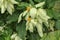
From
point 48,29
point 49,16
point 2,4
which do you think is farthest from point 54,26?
point 2,4

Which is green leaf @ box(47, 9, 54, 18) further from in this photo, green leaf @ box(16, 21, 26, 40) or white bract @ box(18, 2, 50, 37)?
green leaf @ box(16, 21, 26, 40)

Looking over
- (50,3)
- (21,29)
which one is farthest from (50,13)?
(21,29)

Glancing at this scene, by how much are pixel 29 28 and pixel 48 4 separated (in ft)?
0.96

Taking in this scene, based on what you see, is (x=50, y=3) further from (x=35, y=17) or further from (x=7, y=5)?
(x=7, y=5)

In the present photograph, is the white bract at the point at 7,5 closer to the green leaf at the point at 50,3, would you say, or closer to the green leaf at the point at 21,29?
the green leaf at the point at 21,29

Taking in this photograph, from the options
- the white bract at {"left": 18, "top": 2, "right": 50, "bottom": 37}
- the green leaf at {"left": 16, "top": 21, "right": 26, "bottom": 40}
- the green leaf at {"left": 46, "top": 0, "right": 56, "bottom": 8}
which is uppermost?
the green leaf at {"left": 46, "top": 0, "right": 56, "bottom": 8}

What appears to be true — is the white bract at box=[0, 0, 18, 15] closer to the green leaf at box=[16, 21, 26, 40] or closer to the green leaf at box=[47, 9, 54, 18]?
the green leaf at box=[16, 21, 26, 40]

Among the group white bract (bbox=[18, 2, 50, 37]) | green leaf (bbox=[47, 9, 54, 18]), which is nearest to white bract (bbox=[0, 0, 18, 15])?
white bract (bbox=[18, 2, 50, 37])

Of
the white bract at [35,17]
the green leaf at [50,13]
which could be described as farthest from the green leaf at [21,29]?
the green leaf at [50,13]

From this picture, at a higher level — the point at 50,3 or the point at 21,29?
the point at 50,3

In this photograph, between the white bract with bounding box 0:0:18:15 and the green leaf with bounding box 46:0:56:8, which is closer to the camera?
the white bract with bounding box 0:0:18:15

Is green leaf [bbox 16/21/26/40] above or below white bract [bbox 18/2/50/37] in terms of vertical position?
below

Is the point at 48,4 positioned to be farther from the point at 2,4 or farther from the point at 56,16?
the point at 2,4

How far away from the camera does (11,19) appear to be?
1.72 meters
